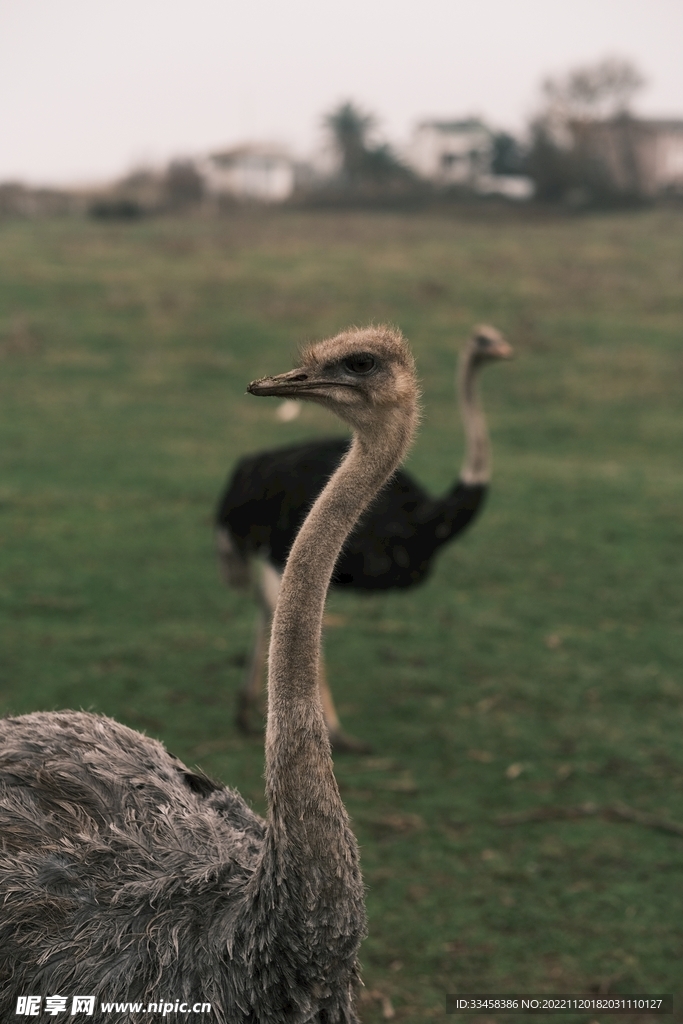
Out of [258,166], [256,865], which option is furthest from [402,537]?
[258,166]

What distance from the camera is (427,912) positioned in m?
4.25

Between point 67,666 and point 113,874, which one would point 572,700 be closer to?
point 67,666

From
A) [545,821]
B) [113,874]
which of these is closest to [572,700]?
[545,821]

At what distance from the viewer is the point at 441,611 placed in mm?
7402

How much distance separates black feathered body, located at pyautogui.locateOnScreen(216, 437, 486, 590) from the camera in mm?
5492

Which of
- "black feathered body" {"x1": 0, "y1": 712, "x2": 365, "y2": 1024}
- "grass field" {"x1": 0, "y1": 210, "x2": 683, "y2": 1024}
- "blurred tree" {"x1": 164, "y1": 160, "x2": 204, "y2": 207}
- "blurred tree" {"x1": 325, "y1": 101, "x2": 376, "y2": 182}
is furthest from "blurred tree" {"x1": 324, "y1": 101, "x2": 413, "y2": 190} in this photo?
"black feathered body" {"x1": 0, "y1": 712, "x2": 365, "y2": 1024}

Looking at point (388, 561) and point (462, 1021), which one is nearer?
point (462, 1021)

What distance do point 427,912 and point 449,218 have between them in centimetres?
2658

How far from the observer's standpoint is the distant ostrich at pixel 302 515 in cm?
548

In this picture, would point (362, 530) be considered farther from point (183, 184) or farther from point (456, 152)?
point (456, 152)

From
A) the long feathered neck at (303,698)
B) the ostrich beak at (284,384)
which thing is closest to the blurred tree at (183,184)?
the ostrich beak at (284,384)

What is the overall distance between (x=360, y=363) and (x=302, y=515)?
2.75 m

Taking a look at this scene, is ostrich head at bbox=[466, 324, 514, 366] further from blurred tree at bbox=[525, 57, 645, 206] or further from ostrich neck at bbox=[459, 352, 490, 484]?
blurred tree at bbox=[525, 57, 645, 206]

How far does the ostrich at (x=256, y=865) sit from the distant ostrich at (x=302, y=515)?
8.34 feet
